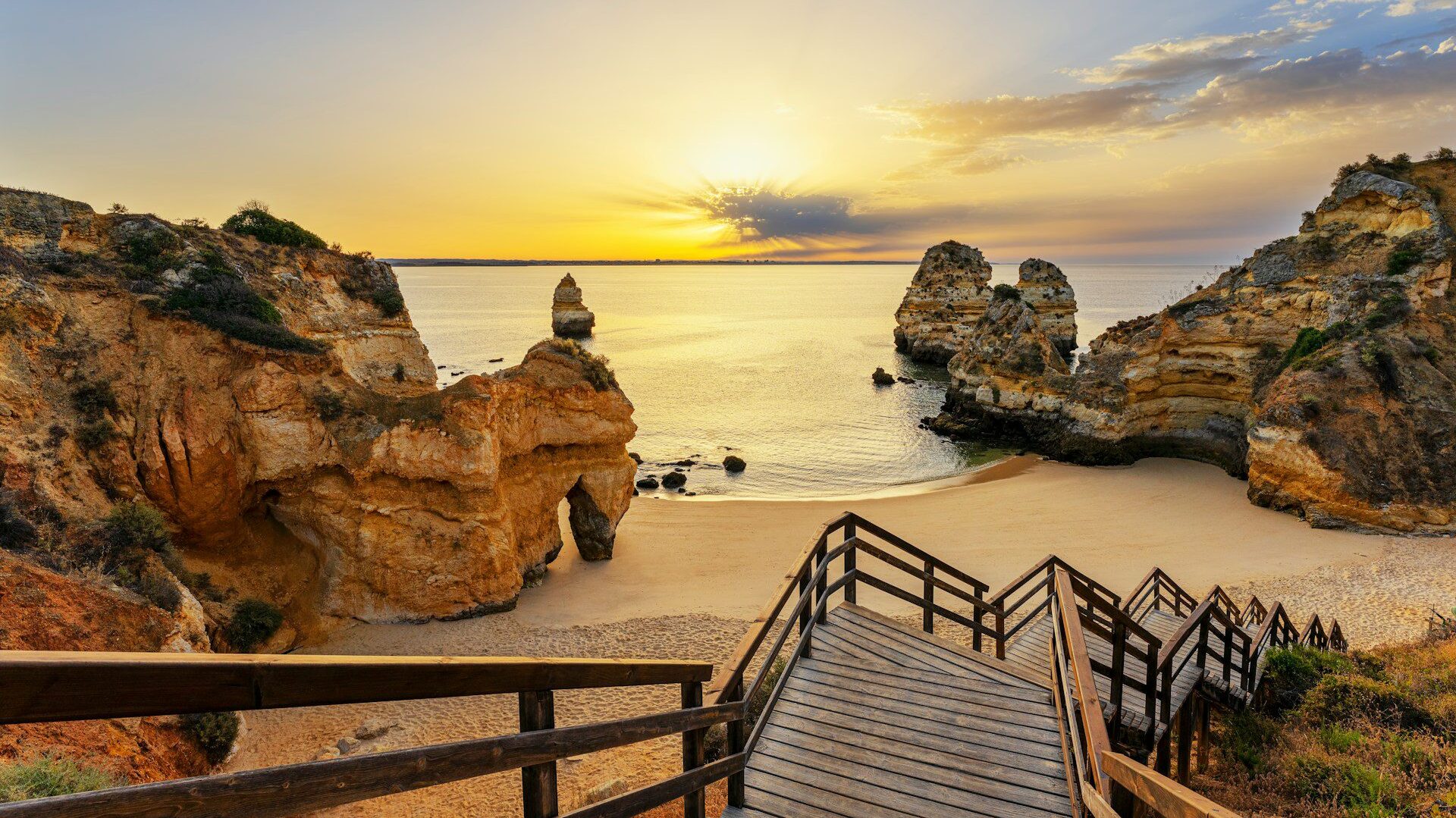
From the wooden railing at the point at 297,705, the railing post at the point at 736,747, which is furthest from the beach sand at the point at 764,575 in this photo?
the wooden railing at the point at 297,705

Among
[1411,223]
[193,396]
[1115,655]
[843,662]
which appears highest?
[1411,223]

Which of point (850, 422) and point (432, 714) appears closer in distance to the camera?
point (432, 714)

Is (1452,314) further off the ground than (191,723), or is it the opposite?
(1452,314)

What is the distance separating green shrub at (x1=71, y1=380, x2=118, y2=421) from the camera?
1169 cm

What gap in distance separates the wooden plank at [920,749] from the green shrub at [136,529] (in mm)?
10627

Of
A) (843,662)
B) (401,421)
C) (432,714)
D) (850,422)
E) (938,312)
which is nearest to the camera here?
(843,662)

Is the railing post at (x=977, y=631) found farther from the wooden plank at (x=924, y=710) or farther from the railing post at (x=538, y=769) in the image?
the railing post at (x=538, y=769)

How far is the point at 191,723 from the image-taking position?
9.02 metres

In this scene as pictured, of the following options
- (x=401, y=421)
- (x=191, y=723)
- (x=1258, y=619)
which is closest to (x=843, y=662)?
(x=191, y=723)

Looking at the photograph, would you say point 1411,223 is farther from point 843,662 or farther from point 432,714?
point 432,714

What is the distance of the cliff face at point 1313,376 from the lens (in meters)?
21.0

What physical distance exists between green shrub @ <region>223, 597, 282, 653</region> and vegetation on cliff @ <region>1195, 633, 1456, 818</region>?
14.3 meters

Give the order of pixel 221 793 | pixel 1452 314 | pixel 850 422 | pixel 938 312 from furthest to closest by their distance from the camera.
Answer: pixel 938 312
pixel 850 422
pixel 1452 314
pixel 221 793

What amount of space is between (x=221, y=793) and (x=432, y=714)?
1063 cm
